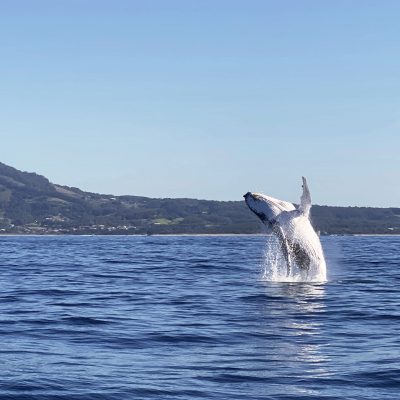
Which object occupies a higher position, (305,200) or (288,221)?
(305,200)

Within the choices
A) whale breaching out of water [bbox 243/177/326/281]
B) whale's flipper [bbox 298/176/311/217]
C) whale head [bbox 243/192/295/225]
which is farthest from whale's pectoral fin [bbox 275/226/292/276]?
whale's flipper [bbox 298/176/311/217]

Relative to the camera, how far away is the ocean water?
43.6ft

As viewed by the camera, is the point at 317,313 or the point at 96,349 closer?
the point at 96,349

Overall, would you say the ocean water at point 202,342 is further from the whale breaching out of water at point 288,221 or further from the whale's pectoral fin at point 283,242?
the whale breaching out of water at point 288,221

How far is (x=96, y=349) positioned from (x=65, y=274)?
24.3 meters

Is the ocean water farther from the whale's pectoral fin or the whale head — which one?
the whale head

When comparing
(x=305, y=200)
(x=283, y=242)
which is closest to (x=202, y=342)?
(x=283, y=242)

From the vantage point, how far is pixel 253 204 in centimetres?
2861

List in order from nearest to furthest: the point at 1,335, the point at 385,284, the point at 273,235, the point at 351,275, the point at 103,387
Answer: the point at 103,387 < the point at 1,335 < the point at 273,235 < the point at 385,284 < the point at 351,275

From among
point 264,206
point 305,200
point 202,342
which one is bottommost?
point 202,342

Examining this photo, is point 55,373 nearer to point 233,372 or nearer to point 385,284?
point 233,372

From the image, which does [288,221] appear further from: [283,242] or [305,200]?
[305,200]

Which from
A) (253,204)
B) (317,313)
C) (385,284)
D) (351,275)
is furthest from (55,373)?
(351,275)

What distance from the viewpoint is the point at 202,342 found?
1750 centimetres
